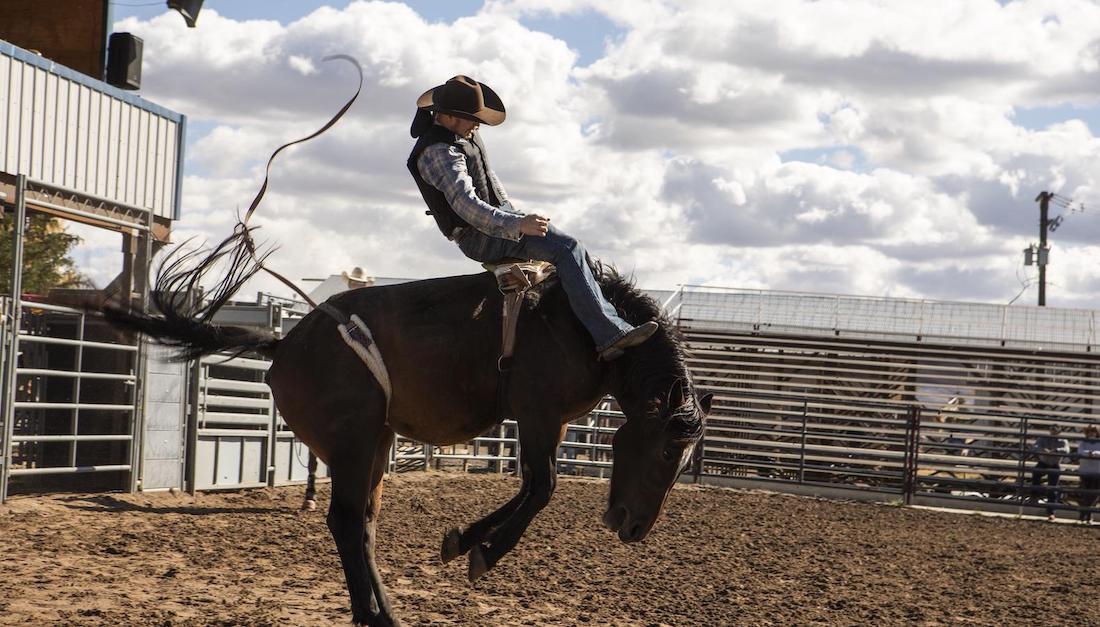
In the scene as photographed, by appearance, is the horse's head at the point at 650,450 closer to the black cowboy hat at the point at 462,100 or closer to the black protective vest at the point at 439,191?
the black protective vest at the point at 439,191

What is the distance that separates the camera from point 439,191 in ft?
16.7

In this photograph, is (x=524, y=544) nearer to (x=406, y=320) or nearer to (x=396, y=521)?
(x=396, y=521)

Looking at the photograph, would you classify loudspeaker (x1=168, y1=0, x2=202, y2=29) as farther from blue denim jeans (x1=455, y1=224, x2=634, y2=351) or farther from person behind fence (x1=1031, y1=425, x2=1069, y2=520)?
person behind fence (x1=1031, y1=425, x2=1069, y2=520)

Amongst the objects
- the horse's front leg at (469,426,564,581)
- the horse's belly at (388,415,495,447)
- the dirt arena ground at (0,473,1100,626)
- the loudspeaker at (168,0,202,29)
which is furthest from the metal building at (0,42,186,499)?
the horse's front leg at (469,426,564,581)

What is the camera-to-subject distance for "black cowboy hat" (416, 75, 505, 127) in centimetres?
504

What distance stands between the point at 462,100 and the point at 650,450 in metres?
1.67

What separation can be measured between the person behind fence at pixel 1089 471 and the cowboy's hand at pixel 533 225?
13.9 m

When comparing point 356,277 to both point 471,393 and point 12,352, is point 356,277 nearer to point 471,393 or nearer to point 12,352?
point 12,352

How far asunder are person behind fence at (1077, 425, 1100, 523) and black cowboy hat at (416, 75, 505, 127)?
13.8 metres

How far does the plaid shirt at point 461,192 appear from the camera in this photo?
15.9 ft

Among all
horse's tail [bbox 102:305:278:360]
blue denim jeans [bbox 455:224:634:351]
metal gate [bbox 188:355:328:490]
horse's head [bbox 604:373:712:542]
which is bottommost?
metal gate [bbox 188:355:328:490]

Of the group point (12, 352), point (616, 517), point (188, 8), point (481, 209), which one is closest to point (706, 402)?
point (616, 517)

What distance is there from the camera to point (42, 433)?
451 inches

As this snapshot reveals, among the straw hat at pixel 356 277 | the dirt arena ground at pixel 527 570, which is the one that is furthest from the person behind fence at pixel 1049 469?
the straw hat at pixel 356 277
